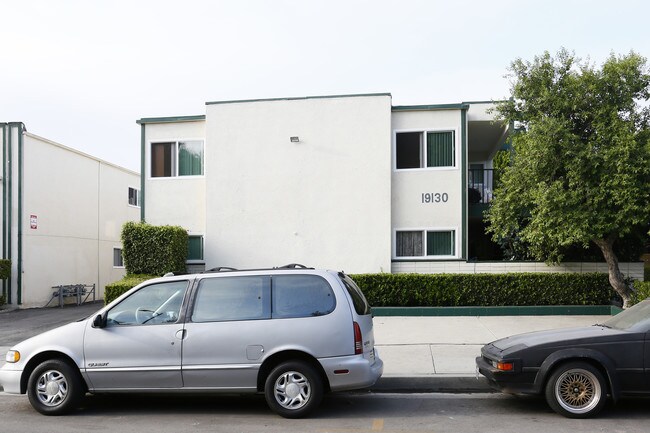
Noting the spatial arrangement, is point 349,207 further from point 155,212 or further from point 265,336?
point 265,336

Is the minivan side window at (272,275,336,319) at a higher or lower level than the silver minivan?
higher

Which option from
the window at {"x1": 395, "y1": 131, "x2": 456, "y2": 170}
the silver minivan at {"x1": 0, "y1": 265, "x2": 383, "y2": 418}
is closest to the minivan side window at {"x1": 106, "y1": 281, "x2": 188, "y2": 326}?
the silver minivan at {"x1": 0, "y1": 265, "x2": 383, "y2": 418}

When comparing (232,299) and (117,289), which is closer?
(232,299)

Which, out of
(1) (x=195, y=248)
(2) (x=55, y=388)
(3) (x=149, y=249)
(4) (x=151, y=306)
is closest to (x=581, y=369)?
(4) (x=151, y=306)

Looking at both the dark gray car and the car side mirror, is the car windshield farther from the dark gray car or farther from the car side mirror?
the car side mirror

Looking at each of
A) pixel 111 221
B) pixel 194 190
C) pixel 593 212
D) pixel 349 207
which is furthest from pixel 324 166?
pixel 111 221

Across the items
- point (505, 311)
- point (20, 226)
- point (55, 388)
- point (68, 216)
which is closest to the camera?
point (55, 388)

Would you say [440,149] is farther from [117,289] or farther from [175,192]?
[117,289]

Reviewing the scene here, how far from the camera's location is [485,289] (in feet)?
51.6

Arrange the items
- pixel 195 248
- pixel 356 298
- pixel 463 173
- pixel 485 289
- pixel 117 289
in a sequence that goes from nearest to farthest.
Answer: pixel 356 298
pixel 117 289
pixel 485 289
pixel 463 173
pixel 195 248

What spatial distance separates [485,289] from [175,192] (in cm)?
923

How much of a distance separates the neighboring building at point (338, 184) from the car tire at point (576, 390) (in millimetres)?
10272

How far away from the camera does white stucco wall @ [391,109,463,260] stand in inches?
685

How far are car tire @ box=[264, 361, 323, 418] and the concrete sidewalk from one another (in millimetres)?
1764
